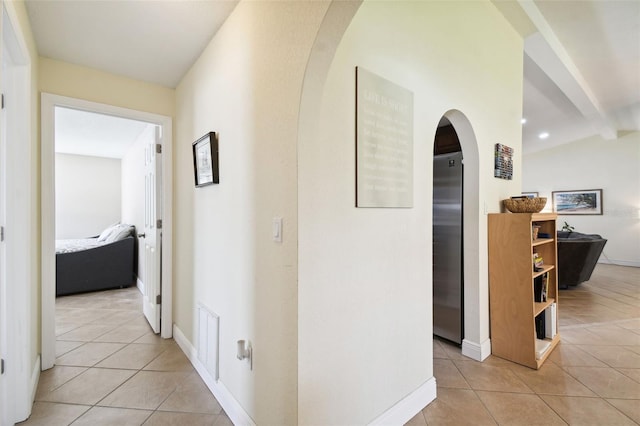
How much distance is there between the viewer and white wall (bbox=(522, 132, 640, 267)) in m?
6.75

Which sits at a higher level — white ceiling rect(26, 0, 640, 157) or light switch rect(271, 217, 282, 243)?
white ceiling rect(26, 0, 640, 157)

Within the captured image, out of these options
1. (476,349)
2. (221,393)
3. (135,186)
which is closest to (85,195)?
(135,186)

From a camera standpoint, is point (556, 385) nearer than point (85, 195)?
Yes

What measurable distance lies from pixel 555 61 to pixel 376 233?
3290mm

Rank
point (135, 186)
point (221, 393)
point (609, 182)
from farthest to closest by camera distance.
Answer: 1. point (609, 182)
2. point (135, 186)
3. point (221, 393)

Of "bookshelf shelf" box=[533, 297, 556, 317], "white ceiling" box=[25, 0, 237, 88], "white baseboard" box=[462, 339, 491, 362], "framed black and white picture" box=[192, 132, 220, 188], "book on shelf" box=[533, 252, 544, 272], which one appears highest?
"white ceiling" box=[25, 0, 237, 88]

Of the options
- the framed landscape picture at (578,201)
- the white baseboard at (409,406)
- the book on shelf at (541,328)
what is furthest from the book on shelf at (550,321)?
the framed landscape picture at (578,201)

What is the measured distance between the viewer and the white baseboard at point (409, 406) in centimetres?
162

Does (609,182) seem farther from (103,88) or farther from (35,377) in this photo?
(35,377)

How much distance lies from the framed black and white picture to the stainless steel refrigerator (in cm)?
187

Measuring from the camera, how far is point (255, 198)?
1.53 metres

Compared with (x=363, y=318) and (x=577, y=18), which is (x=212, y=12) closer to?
(x=363, y=318)

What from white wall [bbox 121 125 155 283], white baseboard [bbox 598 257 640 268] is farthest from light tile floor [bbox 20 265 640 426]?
white baseboard [bbox 598 257 640 268]

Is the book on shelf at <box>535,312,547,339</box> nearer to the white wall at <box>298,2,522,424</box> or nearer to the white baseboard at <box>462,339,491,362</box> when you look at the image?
the white baseboard at <box>462,339,491,362</box>
